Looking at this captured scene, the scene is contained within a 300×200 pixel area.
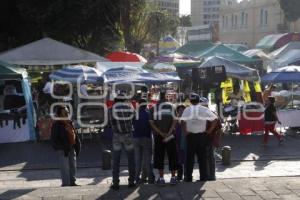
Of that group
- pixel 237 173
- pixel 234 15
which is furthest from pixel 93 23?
pixel 234 15

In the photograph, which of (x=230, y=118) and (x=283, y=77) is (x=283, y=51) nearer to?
(x=283, y=77)

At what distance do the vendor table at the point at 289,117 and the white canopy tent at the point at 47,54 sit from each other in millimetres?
6719

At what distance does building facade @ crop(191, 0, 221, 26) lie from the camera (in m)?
146

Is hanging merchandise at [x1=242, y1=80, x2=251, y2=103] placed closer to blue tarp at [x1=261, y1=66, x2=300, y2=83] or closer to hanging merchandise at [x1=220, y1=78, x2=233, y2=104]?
hanging merchandise at [x1=220, y1=78, x2=233, y2=104]

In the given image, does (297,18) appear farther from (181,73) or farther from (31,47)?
(31,47)

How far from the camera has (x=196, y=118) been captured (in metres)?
9.48

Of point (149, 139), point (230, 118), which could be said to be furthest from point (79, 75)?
point (149, 139)

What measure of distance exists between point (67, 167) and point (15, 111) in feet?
19.6

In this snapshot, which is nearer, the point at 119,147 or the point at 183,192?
the point at 183,192

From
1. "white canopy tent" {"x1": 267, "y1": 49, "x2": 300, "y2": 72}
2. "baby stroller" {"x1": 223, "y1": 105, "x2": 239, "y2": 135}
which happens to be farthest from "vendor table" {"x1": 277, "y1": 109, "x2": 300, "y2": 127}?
"white canopy tent" {"x1": 267, "y1": 49, "x2": 300, "y2": 72}

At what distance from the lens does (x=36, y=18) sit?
2120cm

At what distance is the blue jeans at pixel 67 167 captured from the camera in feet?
31.1

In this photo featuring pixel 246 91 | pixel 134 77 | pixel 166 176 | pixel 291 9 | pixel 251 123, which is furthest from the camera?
pixel 291 9

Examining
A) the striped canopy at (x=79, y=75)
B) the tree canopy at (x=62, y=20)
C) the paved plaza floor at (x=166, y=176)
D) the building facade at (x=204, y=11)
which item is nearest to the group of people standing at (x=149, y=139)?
the paved plaza floor at (x=166, y=176)
